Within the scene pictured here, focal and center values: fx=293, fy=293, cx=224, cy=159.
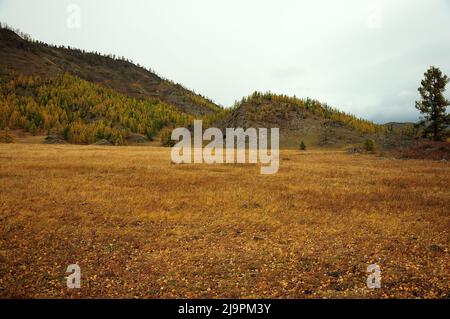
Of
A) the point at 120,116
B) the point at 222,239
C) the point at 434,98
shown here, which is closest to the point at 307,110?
the point at 434,98

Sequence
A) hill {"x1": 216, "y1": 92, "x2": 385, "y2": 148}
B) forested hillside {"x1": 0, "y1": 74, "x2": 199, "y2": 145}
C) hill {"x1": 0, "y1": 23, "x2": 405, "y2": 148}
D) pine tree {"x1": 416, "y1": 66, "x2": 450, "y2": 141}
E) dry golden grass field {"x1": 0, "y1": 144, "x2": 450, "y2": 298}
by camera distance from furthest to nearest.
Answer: forested hillside {"x1": 0, "y1": 74, "x2": 199, "y2": 145}
hill {"x1": 0, "y1": 23, "x2": 405, "y2": 148}
hill {"x1": 216, "y1": 92, "x2": 385, "y2": 148}
pine tree {"x1": 416, "y1": 66, "x2": 450, "y2": 141}
dry golden grass field {"x1": 0, "y1": 144, "x2": 450, "y2": 298}

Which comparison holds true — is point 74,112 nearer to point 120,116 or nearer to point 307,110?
point 120,116

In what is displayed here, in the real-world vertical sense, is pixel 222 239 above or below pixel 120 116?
below

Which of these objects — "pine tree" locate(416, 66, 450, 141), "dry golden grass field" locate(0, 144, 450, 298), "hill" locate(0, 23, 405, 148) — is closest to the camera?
"dry golden grass field" locate(0, 144, 450, 298)

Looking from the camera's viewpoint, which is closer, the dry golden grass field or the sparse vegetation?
the dry golden grass field

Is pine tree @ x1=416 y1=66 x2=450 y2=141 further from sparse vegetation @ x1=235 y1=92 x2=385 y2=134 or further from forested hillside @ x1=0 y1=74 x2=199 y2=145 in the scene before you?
forested hillside @ x1=0 y1=74 x2=199 y2=145

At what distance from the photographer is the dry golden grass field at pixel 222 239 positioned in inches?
326

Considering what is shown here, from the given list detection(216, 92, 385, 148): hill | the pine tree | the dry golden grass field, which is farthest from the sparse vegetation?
the dry golden grass field

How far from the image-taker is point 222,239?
11977 mm

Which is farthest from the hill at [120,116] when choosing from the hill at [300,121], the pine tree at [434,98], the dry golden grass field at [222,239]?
the dry golden grass field at [222,239]

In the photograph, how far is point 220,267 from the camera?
951 cm

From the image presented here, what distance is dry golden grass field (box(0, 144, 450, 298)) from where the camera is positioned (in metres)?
8.28

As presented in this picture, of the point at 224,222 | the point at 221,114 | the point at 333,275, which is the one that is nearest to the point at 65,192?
the point at 224,222
